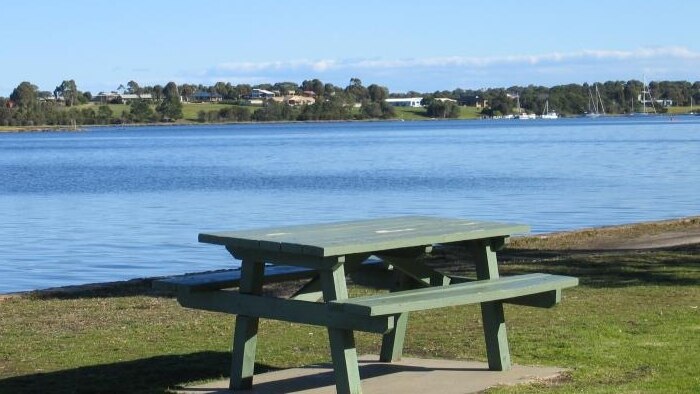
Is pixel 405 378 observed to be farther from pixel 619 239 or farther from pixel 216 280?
pixel 619 239

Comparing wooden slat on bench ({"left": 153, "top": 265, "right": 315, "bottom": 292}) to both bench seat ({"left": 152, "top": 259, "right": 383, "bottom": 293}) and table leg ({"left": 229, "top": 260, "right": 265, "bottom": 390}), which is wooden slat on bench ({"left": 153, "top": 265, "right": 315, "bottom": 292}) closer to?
bench seat ({"left": 152, "top": 259, "right": 383, "bottom": 293})

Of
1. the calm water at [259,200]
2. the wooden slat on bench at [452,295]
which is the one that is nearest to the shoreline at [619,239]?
the calm water at [259,200]

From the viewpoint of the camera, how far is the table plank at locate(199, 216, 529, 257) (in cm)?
697

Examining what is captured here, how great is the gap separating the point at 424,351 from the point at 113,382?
7.15 ft

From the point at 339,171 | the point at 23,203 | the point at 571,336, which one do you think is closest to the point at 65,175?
the point at 339,171

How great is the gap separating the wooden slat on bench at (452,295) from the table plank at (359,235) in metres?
0.29

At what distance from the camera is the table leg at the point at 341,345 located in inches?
280

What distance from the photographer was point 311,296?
313 inches

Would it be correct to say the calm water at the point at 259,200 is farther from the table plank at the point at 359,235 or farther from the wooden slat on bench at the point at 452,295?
the wooden slat on bench at the point at 452,295

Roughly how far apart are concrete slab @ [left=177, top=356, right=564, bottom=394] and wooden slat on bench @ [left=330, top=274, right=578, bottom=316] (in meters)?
0.51

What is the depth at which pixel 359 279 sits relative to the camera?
870cm

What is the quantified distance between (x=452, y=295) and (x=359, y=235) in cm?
64

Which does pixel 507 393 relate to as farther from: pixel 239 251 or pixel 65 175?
pixel 65 175

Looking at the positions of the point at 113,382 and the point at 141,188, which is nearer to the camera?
the point at 113,382
